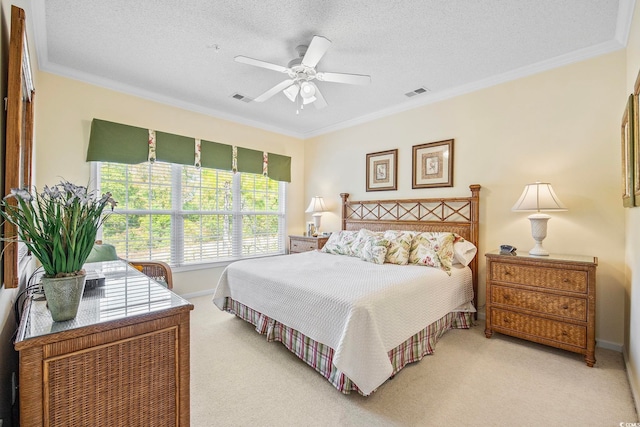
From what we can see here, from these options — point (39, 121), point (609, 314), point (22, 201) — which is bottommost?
point (609, 314)

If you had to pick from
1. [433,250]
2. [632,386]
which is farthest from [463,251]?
[632,386]

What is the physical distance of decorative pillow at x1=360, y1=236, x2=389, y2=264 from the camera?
3.20 meters

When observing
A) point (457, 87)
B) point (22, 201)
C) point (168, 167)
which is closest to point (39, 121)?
point (168, 167)

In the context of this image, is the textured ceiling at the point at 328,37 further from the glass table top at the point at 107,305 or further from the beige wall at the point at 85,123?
the glass table top at the point at 107,305

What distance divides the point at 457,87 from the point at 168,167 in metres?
3.94

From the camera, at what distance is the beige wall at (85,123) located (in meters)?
3.04

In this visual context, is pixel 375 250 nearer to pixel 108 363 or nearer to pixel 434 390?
pixel 434 390

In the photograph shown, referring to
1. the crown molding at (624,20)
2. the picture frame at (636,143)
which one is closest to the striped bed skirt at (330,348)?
the picture frame at (636,143)

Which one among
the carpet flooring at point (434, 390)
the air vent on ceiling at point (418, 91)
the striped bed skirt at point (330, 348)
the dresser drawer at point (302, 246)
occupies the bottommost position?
the carpet flooring at point (434, 390)

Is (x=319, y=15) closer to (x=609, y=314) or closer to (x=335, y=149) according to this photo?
(x=335, y=149)

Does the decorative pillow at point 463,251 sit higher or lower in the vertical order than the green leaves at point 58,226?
lower

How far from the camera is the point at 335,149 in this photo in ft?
16.5

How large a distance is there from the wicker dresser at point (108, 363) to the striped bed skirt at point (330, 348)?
107cm

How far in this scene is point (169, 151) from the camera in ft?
12.8
